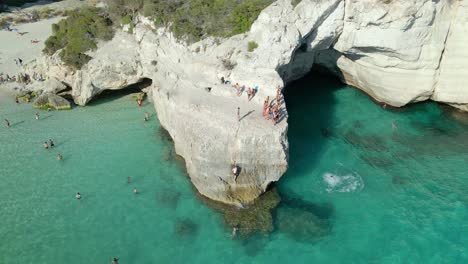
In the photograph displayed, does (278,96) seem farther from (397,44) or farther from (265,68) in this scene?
(397,44)

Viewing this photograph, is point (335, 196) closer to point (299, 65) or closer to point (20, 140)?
point (299, 65)

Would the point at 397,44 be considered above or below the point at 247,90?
above

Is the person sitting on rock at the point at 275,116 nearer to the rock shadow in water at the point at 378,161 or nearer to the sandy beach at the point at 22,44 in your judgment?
the rock shadow in water at the point at 378,161

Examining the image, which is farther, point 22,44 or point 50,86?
point 22,44

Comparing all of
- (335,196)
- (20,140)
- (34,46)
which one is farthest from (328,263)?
(34,46)

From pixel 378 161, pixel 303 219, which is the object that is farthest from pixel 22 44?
pixel 378 161

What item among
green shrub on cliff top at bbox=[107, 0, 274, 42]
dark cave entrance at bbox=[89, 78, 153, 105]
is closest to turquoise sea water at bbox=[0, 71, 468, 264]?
dark cave entrance at bbox=[89, 78, 153, 105]
